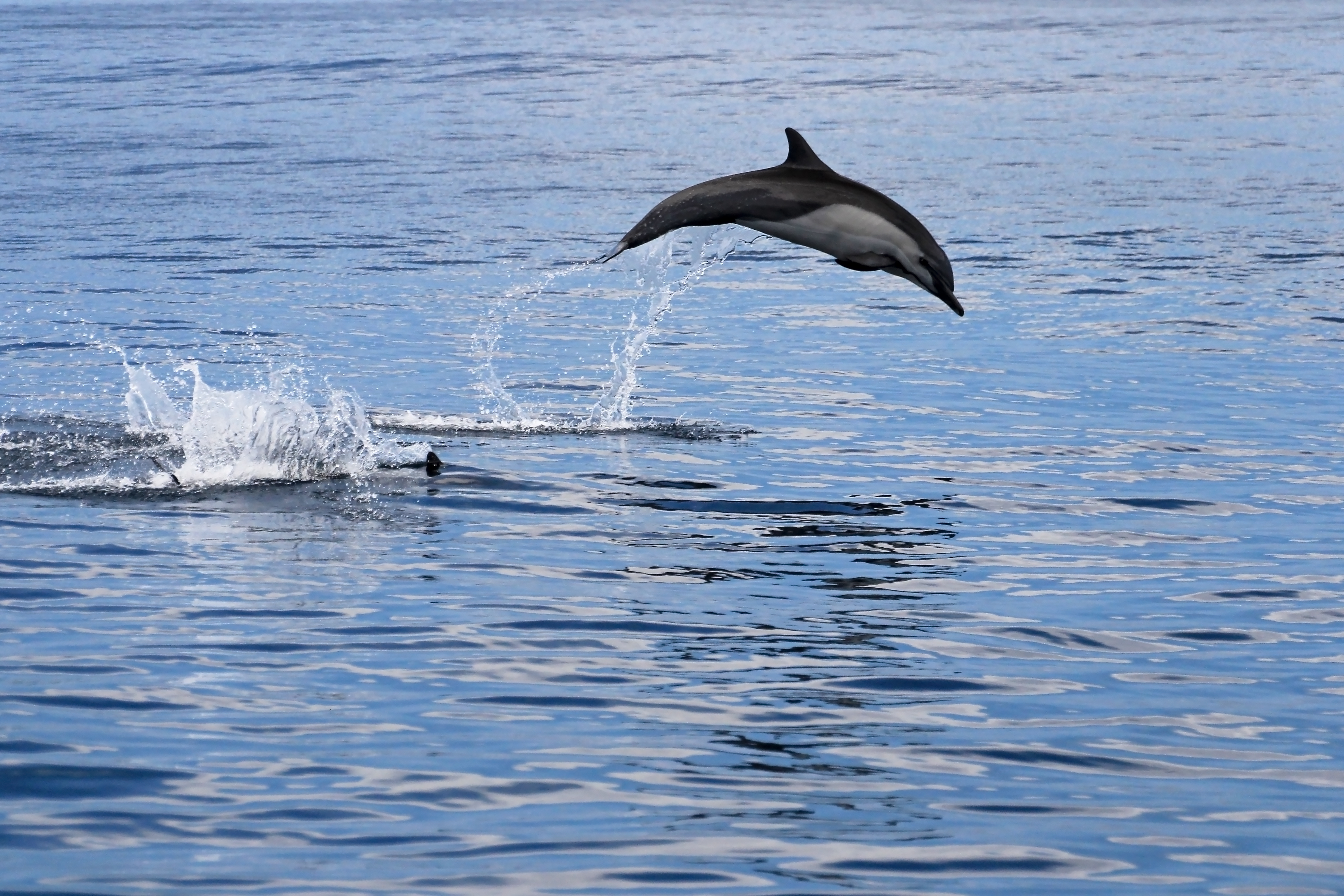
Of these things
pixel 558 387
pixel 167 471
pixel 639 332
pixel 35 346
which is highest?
pixel 639 332

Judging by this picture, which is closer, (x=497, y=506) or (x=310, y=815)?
(x=310, y=815)

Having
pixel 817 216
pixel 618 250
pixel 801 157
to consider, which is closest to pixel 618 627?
pixel 618 250

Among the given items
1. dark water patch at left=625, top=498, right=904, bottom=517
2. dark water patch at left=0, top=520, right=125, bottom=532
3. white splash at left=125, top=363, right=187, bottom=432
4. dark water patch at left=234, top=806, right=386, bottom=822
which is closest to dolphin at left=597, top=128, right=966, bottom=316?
dark water patch at left=625, top=498, right=904, bottom=517

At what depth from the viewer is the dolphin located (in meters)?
11.2

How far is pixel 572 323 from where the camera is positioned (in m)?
20.1

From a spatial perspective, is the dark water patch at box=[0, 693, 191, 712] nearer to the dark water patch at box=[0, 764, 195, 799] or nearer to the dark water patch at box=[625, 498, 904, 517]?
the dark water patch at box=[0, 764, 195, 799]

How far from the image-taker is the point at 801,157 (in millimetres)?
12055

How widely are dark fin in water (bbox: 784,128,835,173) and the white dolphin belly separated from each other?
332 mm

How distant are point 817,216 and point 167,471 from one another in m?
4.48

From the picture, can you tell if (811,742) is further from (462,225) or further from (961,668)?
(462,225)

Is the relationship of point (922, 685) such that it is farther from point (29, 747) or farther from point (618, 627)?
point (29, 747)

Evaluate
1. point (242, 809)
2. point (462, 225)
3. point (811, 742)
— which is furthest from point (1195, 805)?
point (462, 225)

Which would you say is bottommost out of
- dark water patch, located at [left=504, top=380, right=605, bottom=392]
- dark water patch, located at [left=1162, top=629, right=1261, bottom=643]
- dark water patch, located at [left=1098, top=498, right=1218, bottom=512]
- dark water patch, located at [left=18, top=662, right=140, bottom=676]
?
dark water patch, located at [left=18, top=662, right=140, bottom=676]

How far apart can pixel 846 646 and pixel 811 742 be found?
1428 mm
